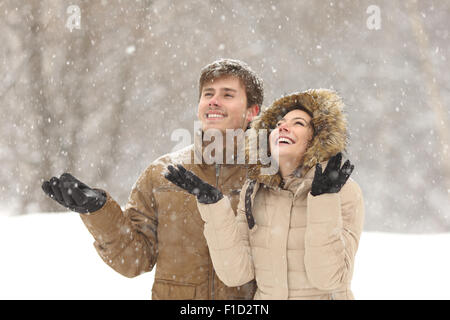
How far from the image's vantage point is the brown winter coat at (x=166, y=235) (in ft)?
5.92

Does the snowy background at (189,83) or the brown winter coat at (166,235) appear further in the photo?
the snowy background at (189,83)

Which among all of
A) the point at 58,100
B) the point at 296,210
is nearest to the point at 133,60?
the point at 58,100

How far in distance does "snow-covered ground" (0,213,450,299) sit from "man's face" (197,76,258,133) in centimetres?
268

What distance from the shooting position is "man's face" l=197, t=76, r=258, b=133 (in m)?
1.94

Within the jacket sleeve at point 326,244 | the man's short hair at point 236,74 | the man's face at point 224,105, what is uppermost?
the man's short hair at point 236,74

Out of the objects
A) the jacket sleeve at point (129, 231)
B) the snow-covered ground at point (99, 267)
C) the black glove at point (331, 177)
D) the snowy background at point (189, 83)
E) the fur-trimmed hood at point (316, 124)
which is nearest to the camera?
the black glove at point (331, 177)

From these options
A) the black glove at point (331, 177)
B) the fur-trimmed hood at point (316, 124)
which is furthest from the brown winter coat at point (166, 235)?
the black glove at point (331, 177)

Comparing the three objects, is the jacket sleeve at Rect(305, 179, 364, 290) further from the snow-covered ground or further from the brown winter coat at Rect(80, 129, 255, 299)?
the snow-covered ground

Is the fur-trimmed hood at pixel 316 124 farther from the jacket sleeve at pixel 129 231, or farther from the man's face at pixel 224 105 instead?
the jacket sleeve at pixel 129 231

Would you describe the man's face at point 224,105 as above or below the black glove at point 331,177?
above

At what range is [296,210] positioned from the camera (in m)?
1.61

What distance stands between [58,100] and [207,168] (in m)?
5.81

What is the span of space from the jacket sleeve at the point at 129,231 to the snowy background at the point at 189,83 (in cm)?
447

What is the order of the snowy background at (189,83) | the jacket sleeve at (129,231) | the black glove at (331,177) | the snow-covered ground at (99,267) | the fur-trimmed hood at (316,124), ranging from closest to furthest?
the black glove at (331,177) → the fur-trimmed hood at (316,124) → the jacket sleeve at (129,231) → the snow-covered ground at (99,267) → the snowy background at (189,83)
